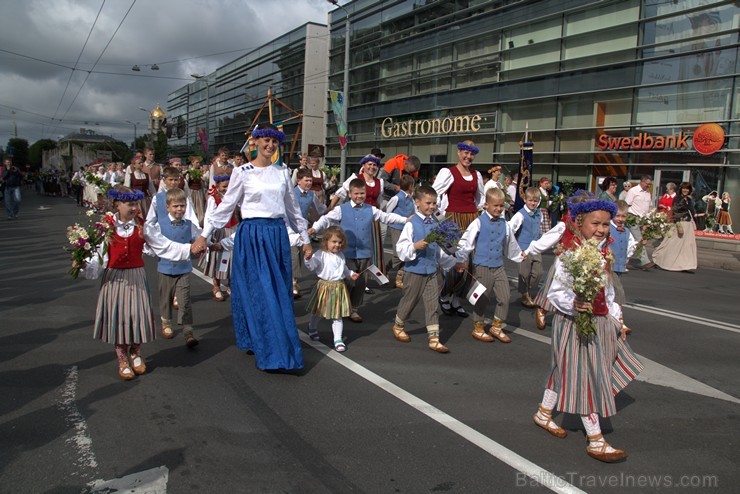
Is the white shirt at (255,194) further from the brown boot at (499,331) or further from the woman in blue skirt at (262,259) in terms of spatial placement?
the brown boot at (499,331)

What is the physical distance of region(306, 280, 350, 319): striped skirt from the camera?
5.95m

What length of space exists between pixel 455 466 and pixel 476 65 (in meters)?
28.6

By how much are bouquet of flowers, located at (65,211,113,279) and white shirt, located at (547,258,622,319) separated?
3663 millimetres

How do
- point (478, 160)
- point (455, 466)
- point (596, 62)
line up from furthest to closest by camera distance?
point (478, 160)
point (596, 62)
point (455, 466)

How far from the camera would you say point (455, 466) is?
11.4 ft

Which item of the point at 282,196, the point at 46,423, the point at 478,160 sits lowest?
the point at 46,423

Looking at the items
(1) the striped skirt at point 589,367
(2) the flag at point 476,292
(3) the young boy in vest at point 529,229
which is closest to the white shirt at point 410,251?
(2) the flag at point 476,292

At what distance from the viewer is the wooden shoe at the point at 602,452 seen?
3602 mm

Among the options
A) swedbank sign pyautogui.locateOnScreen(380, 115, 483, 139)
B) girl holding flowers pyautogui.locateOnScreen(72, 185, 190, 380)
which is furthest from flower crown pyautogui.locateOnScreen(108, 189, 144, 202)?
swedbank sign pyautogui.locateOnScreen(380, 115, 483, 139)

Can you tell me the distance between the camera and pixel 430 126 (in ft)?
106

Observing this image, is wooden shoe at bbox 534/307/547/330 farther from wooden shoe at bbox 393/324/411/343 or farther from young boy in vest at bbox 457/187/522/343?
wooden shoe at bbox 393/324/411/343

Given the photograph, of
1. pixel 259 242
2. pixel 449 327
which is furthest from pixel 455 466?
pixel 449 327

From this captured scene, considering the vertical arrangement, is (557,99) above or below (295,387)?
above

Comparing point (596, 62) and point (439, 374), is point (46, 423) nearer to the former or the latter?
point (439, 374)
